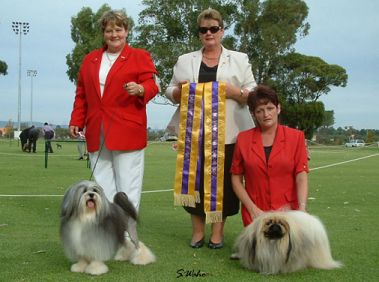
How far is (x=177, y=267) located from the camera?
3773 millimetres

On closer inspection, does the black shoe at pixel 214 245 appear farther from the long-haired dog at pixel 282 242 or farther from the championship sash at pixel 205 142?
the long-haired dog at pixel 282 242

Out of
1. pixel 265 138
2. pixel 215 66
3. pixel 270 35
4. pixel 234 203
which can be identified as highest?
pixel 270 35

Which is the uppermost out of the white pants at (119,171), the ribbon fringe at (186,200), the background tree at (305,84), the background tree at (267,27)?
the background tree at (267,27)

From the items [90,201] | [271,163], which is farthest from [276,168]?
[90,201]

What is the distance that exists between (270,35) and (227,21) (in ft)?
10.6

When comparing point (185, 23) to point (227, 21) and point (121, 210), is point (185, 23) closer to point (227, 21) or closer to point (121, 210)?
point (227, 21)

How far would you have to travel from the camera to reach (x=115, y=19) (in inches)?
151

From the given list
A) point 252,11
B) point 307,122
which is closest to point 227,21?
point 252,11

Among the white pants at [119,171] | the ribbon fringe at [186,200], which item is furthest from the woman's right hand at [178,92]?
the ribbon fringe at [186,200]

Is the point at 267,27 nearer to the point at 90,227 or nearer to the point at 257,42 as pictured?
the point at 257,42

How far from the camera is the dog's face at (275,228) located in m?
3.43

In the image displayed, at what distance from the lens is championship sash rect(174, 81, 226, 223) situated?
4.28m

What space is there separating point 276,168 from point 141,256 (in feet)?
3.87

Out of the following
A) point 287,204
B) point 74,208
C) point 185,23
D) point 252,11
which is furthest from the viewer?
point 252,11
